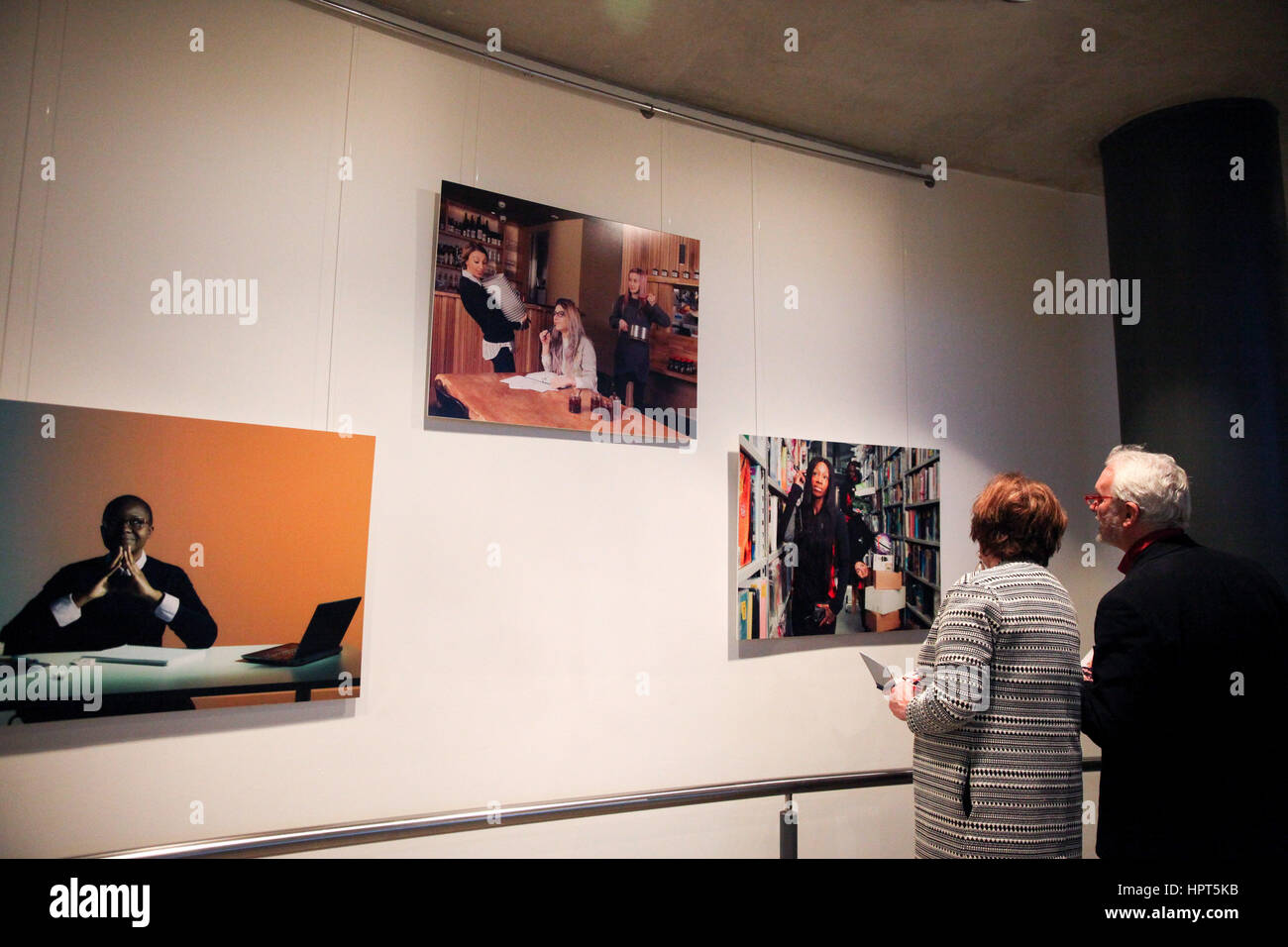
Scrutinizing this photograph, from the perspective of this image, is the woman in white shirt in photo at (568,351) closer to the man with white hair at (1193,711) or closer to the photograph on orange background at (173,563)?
the photograph on orange background at (173,563)

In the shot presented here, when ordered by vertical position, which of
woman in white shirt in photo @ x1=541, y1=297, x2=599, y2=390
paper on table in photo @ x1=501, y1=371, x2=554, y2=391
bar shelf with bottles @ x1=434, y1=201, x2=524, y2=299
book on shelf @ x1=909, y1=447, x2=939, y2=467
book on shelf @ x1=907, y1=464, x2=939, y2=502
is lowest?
book on shelf @ x1=907, y1=464, x2=939, y2=502

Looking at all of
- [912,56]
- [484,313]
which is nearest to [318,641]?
[484,313]

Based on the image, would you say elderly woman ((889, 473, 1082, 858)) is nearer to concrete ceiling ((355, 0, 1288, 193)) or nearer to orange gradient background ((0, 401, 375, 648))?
orange gradient background ((0, 401, 375, 648))

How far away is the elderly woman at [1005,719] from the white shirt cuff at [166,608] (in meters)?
2.33

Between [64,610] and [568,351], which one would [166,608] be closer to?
[64,610]

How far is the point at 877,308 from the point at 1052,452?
147cm

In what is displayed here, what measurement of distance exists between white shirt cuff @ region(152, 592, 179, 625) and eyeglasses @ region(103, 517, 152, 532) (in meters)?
0.24

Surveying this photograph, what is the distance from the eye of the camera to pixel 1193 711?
6.14 ft

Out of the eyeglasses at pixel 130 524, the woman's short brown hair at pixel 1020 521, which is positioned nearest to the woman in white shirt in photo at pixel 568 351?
the eyeglasses at pixel 130 524

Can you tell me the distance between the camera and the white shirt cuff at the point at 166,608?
8.04ft

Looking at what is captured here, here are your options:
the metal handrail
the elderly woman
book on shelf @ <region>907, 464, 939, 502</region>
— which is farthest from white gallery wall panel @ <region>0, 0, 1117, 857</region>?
the elderly woman

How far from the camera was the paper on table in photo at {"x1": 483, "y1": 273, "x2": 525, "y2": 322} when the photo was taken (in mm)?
3152

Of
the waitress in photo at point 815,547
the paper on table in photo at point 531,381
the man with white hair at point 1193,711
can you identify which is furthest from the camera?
the waitress in photo at point 815,547

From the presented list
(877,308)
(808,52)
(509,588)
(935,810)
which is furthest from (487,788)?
(808,52)
